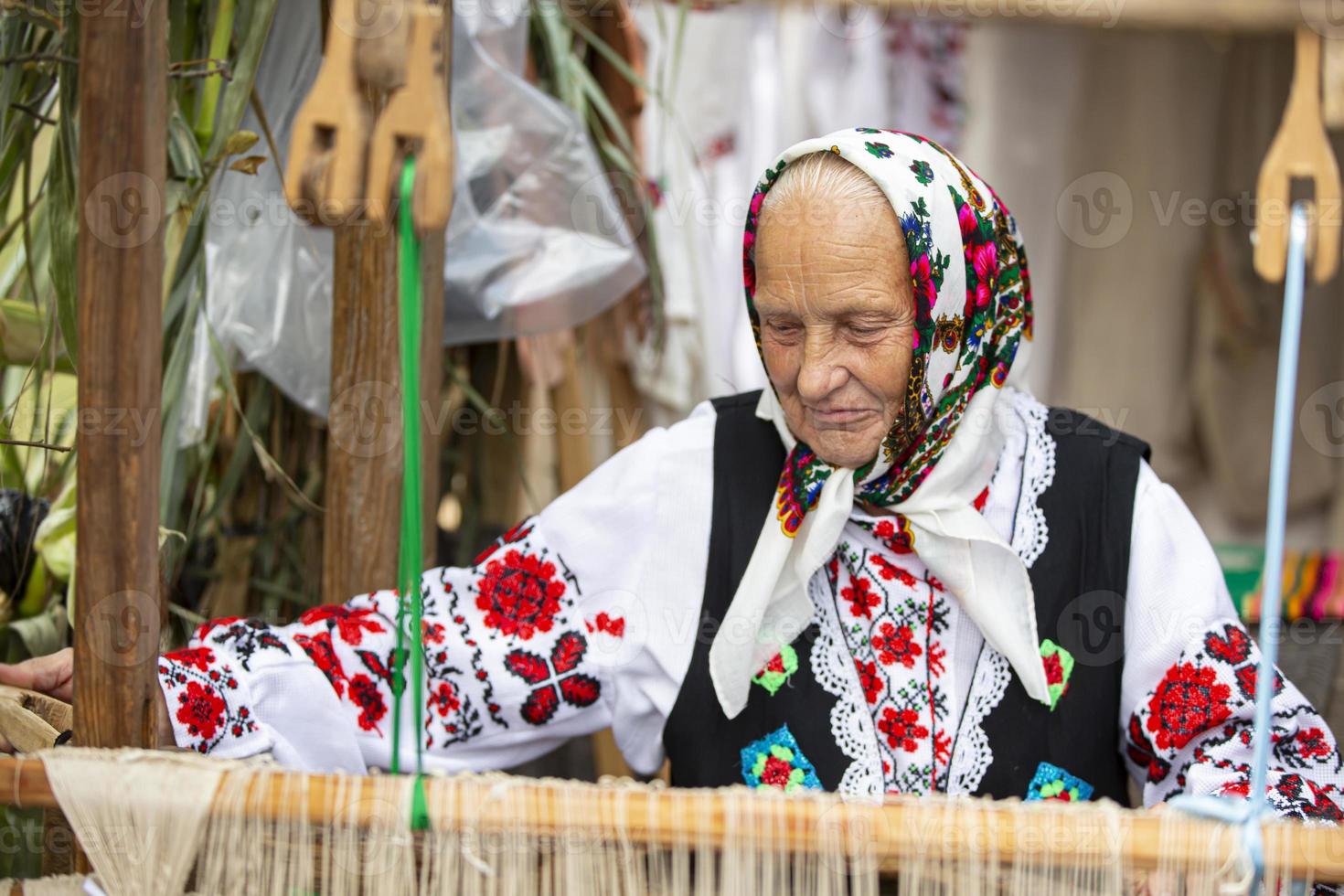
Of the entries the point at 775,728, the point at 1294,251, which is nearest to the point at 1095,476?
the point at 775,728

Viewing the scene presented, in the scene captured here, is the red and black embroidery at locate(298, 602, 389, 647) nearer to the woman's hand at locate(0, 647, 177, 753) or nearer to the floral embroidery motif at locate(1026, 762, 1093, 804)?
the woman's hand at locate(0, 647, 177, 753)

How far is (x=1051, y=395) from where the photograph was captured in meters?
3.24

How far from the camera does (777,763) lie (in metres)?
1.43

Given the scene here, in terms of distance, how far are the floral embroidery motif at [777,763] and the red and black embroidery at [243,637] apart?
0.50 metres

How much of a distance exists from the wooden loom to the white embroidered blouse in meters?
0.29

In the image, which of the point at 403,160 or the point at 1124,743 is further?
the point at 1124,743

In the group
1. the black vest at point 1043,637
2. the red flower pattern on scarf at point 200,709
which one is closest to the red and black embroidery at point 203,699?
the red flower pattern on scarf at point 200,709

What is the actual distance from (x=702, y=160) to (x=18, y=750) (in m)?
2.14

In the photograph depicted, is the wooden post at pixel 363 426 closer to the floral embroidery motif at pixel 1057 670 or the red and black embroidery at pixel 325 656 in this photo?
the red and black embroidery at pixel 325 656

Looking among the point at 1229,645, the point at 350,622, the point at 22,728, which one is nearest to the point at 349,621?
the point at 350,622

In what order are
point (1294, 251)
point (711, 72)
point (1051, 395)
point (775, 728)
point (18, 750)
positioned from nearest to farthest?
point (1294, 251)
point (18, 750)
point (775, 728)
point (711, 72)
point (1051, 395)

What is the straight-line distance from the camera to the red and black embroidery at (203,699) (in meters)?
1.25

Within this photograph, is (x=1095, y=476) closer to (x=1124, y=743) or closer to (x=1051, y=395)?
(x=1124, y=743)

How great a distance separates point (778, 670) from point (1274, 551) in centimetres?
62
